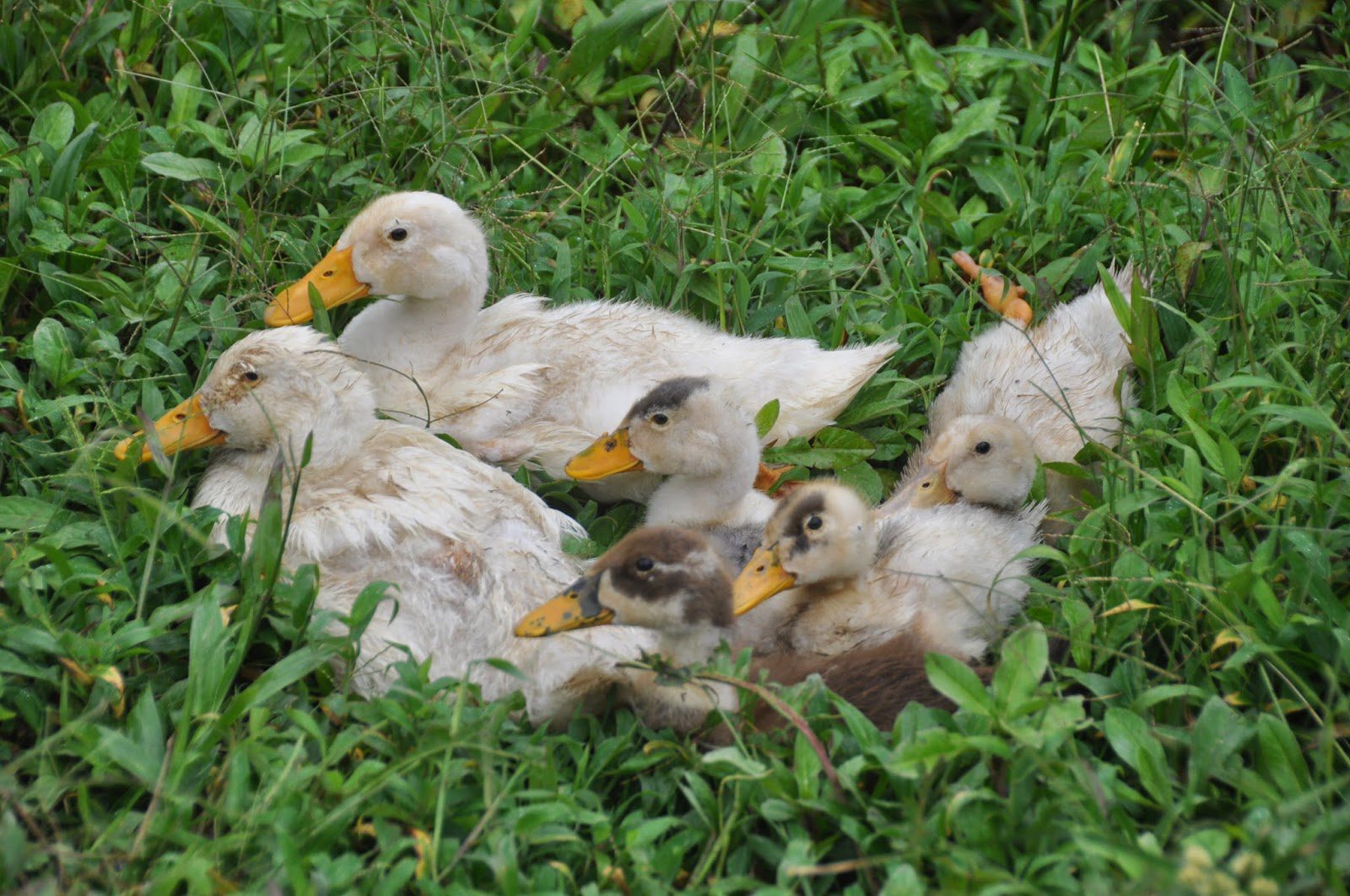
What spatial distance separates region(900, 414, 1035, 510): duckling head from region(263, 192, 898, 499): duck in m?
0.37

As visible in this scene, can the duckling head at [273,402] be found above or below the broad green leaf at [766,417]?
above

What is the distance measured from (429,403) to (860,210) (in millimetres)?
1719

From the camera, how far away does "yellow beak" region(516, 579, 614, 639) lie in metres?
2.92

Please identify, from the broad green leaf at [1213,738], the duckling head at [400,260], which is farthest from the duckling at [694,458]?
the broad green leaf at [1213,738]

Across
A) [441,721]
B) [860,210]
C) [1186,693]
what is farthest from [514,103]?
[1186,693]

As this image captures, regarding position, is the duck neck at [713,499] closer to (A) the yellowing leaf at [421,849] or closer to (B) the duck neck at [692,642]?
(B) the duck neck at [692,642]

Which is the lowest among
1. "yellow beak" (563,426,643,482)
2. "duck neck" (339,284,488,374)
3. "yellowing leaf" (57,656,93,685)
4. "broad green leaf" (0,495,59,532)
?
"yellow beak" (563,426,643,482)

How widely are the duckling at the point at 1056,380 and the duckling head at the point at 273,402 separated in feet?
5.23

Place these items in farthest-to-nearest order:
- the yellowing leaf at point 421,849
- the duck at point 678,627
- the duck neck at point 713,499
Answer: the duck neck at point 713,499, the duck at point 678,627, the yellowing leaf at point 421,849

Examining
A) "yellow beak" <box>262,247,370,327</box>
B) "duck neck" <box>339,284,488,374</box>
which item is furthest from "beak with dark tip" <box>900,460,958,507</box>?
"yellow beak" <box>262,247,370,327</box>

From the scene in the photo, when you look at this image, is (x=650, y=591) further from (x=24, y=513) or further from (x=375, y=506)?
(x=24, y=513)

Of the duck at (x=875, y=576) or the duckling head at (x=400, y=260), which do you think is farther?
the duckling head at (x=400, y=260)

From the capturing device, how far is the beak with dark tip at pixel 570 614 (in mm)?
2918

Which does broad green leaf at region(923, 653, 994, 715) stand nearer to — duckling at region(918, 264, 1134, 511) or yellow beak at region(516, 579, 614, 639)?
yellow beak at region(516, 579, 614, 639)
